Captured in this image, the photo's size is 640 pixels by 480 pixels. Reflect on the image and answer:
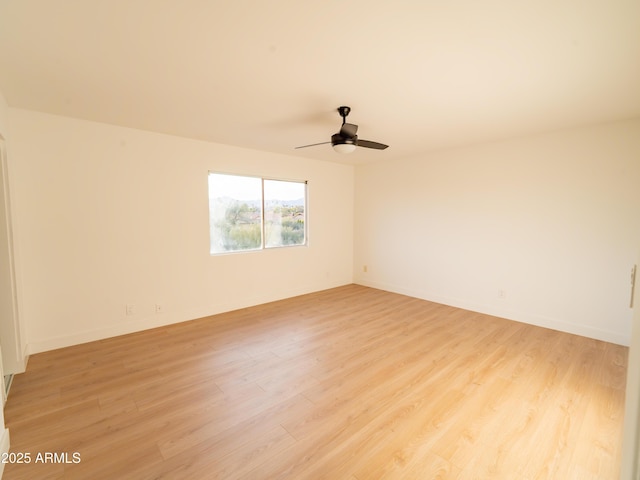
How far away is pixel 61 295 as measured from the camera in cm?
321

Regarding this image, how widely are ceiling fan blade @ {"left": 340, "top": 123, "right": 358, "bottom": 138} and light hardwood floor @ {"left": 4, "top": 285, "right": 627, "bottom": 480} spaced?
2.24 metres

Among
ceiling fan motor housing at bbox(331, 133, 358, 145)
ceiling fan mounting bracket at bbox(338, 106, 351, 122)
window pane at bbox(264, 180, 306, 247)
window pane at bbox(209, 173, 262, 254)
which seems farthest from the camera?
window pane at bbox(264, 180, 306, 247)

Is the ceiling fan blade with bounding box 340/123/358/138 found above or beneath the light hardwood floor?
above

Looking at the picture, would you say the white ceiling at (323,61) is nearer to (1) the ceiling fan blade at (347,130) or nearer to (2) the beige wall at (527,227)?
(1) the ceiling fan blade at (347,130)

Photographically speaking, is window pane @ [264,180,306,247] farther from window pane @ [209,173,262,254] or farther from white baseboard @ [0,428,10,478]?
white baseboard @ [0,428,10,478]

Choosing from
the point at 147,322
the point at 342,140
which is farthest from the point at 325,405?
the point at 147,322

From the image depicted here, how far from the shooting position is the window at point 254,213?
4367 mm

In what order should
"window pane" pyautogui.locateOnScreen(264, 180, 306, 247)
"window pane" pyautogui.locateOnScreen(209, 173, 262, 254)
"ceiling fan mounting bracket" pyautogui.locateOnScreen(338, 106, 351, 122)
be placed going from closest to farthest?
1. "ceiling fan mounting bracket" pyautogui.locateOnScreen(338, 106, 351, 122)
2. "window pane" pyautogui.locateOnScreen(209, 173, 262, 254)
3. "window pane" pyautogui.locateOnScreen(264, 180, 306, 247)

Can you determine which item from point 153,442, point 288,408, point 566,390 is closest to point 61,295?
point 153,442

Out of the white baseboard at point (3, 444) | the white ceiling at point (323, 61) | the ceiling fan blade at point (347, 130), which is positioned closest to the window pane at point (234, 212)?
the white ceiling at point (323, 61)

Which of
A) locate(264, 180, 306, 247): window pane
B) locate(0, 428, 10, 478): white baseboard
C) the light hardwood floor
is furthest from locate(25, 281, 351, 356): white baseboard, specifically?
locate(0, 428, 10, 478): white baseboard

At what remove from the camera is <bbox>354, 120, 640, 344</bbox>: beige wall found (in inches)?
132

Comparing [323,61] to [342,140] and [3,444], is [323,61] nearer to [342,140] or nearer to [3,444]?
[342,140]

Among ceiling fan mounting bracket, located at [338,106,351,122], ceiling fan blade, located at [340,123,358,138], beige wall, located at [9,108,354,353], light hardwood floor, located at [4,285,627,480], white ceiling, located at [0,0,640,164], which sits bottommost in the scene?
light hardwood floor, located at [4,285,627,480]
